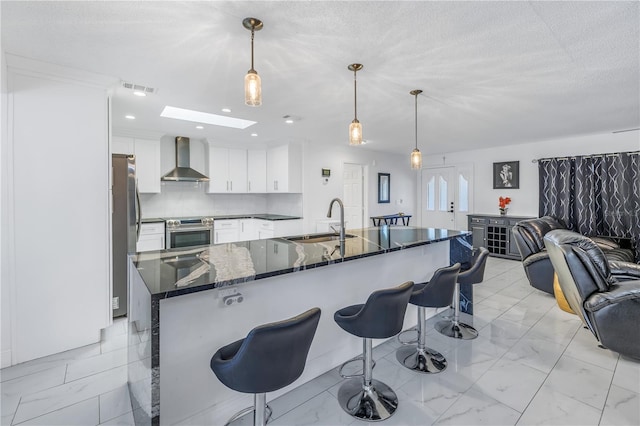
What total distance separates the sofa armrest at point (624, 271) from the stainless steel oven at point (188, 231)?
17.8ft

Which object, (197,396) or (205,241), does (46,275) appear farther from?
(205,241)

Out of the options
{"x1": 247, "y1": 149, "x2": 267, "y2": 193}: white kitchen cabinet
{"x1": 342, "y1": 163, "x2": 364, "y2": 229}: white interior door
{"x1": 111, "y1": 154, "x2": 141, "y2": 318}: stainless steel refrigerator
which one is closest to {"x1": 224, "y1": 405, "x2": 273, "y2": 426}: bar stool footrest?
{"x1": 111, "y1": 154, "x2": 141, "y2": 318}: stainless steel refrigerator

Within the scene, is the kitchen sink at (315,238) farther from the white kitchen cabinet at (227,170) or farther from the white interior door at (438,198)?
the white interior door at (438,198)

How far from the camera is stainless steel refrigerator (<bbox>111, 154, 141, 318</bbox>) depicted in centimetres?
329

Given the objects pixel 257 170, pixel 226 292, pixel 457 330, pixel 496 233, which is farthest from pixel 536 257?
pixel 257 170

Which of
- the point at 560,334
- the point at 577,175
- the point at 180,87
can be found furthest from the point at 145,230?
the point at 577,175

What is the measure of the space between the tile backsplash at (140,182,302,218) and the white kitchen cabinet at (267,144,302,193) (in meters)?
0.33

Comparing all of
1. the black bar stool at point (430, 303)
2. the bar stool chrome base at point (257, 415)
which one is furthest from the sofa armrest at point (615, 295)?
the bar stool chrome base at point (257, 415)

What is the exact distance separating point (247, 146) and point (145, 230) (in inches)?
99.1

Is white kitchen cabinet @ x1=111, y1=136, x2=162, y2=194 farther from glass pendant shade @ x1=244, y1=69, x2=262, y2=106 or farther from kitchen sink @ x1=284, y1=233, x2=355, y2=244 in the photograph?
glass pendant shade @ x1=244, y1=69, x2=262, y2=106

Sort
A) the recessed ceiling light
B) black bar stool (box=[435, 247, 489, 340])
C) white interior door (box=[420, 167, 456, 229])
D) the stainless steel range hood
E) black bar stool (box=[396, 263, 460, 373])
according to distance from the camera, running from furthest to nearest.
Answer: white interior door (box=[420, 167, 456, 229])
the stainless steel range hood
the recessed ceiling light
black bar stool (box=[435, 247, 489, 340])
black bar stool (box=[396, 263, 460, 373])

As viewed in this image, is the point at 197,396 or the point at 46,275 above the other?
the point at 46,275

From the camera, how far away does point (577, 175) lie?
5.36 meters

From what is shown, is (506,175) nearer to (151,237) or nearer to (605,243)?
(605,243)
